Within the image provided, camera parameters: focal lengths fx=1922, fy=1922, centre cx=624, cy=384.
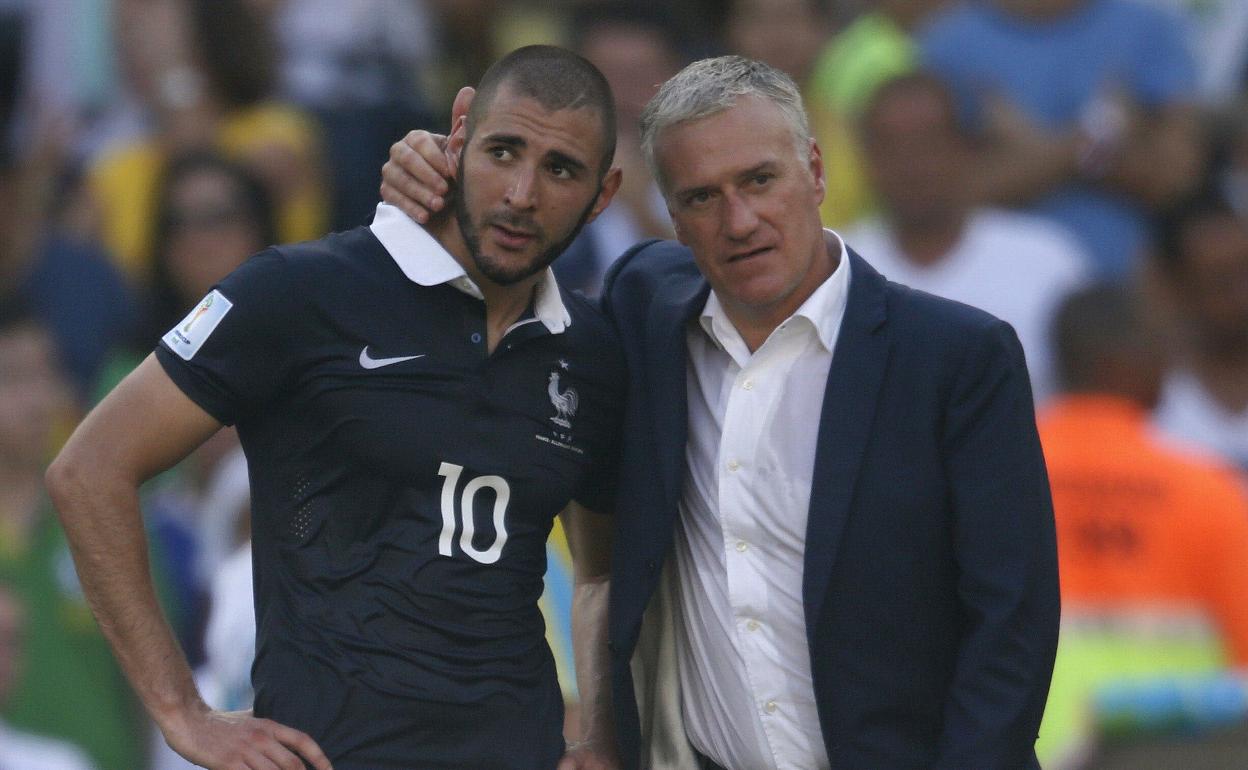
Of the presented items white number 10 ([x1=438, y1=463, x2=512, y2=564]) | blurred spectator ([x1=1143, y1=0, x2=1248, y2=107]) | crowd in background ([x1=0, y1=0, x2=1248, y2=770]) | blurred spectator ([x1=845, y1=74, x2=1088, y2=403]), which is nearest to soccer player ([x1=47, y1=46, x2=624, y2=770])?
white number 10 ([x1=438, y1=463, x2=512, y2=564])

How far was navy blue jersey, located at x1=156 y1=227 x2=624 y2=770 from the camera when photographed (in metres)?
3.53

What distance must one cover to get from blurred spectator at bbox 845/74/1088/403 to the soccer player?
3509 millimetres

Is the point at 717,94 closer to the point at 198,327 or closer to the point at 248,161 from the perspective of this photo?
the point at 198,327

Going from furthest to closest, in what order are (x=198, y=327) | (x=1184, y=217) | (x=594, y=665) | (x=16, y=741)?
1. (x=1184, y=217)
2. (x=16, y=741)
3. (x=594, y=665)
4. (x=198, y=327)

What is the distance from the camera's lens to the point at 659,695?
3.92m

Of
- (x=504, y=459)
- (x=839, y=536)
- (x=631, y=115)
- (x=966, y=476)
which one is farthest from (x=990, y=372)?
(x=631, y=115)

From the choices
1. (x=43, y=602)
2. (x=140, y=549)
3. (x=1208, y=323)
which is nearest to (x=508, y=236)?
(x=140, y=549)

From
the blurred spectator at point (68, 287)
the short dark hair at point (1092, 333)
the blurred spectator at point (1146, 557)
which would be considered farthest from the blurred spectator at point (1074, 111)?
the blurred spectator at point (68, 287)

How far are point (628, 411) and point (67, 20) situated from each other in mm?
5277

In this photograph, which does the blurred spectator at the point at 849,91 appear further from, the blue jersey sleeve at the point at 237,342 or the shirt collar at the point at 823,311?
the blue jersey sleeve at the point at 237,342

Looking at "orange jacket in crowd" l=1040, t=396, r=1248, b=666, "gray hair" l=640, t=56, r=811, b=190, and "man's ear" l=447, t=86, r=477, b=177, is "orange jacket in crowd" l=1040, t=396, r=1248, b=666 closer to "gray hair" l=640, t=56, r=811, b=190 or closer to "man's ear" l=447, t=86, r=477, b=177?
"gray hair" l=640, t=56, r=811, b=190

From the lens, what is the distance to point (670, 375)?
379 centimetres

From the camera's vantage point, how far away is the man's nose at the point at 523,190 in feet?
11.8

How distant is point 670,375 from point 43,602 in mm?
3126
